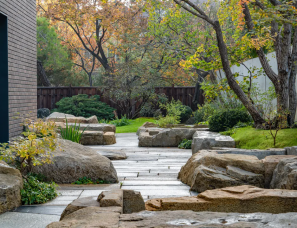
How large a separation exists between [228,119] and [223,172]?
522cm

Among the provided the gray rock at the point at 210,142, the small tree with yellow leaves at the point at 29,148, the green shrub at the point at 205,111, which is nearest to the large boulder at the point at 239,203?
the small tree with yellow leaves at the point at 29,148

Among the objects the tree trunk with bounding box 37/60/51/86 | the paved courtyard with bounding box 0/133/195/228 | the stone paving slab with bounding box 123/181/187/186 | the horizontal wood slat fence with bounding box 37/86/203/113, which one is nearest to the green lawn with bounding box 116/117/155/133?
the horizontal wood slat fence with bounding box 37/86/203/113

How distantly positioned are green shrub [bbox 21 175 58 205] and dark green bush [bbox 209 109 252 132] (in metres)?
6.39

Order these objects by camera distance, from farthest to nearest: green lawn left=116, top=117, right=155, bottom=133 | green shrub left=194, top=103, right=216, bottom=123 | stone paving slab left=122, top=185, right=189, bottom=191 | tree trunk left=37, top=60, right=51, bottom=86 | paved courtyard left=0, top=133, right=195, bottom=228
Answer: tree trunk left=37, top=60, right=51, bottom=86
green lawn left=116, top=117, right=155, bottom=133
green shrub left=194, top=103, right=216, bottom=123
stone paving slab left=122, top=185, right=189, bottom=191
paved courtyard left=0, top=133, right=195, bottom=228

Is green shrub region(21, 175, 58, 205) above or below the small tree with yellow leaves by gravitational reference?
below

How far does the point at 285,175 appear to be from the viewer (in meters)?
4.52

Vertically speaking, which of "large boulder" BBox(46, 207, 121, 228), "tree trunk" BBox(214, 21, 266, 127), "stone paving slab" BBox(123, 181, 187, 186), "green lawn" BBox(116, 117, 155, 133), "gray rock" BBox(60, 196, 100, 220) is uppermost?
"tree trunk" BBox(214, 21, 266, 127)

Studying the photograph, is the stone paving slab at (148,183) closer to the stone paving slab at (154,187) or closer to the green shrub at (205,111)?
the stone paving slab at (154,187)

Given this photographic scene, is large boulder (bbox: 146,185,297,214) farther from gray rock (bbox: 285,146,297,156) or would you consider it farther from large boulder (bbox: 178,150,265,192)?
gray rock (bbox: 285,146,297,156)

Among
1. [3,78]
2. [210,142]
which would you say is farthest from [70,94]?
[210,142]

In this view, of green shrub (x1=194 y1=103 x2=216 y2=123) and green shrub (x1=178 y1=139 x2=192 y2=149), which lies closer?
green shrub (x1=178 y1=139 x2=192 y2=149)

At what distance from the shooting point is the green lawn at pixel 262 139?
7762 millimetres

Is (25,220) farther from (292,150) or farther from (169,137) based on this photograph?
(169,137)

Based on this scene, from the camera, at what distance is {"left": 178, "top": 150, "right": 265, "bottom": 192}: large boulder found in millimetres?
4996
